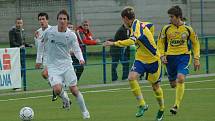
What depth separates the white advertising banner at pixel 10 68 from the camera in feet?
69.9

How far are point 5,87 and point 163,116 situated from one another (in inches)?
324

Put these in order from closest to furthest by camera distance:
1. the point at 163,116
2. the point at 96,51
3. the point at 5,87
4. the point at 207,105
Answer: the point at 163,116, the point at 207,105, the point at 5,87, the point at 96,51

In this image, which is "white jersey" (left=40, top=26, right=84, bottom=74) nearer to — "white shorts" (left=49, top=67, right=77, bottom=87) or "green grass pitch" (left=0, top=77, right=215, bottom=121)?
"white shorts" (left=49, top=67, right=77, bottom=87)

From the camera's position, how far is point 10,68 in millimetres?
21547

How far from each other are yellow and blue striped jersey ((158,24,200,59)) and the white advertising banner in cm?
740

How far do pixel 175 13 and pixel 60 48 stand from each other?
2340 millimetres

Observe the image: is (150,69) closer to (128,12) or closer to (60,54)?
(128,12)

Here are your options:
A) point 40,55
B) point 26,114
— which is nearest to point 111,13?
point 40,55

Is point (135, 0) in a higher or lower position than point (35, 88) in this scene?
higher

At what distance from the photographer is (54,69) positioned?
46.7 ft

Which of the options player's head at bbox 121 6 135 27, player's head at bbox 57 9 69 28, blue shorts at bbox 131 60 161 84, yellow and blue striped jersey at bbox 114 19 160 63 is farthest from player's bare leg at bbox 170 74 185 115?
player's head at bbox 57 9 69 28

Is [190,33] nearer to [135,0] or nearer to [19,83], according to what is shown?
[19,83]

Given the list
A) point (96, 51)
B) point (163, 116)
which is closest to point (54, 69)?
point (163, 116)

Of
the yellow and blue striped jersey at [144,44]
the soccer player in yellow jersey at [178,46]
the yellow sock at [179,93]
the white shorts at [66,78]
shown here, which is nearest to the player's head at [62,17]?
the white shorts at [66,78]
